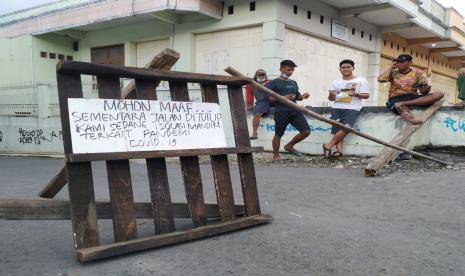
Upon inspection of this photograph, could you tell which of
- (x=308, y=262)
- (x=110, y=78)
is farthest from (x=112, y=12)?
(x=308, y=262)

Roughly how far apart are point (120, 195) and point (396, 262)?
6.29 ft

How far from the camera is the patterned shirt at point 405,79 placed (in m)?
6.86

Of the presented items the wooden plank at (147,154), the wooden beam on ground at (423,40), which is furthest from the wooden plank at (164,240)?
the wooden beam on ground at (423,40)

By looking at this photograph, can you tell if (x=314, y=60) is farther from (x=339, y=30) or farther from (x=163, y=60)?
(x=163, y=60)

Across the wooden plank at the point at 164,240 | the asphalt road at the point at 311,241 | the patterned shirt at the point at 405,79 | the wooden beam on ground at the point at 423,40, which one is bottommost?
the asphalt road at the point at 311,241

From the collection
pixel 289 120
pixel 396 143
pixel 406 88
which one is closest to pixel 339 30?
pixel 406 88

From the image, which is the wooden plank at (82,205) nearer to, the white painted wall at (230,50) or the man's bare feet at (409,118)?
the man's bare feet at (409,118)

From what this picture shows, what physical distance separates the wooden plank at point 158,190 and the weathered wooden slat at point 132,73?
10cm

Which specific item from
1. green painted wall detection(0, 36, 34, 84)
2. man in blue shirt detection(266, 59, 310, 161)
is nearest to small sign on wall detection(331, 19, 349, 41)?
man in blue shirt detection(266, 59, 310, 161)

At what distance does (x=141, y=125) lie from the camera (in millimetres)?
2881

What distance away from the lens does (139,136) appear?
284cm

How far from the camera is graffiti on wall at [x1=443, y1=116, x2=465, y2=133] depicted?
7.29 metres

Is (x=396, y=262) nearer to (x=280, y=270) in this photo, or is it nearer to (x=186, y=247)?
(x=280, y=270)

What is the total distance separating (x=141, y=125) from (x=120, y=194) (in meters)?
0.52
